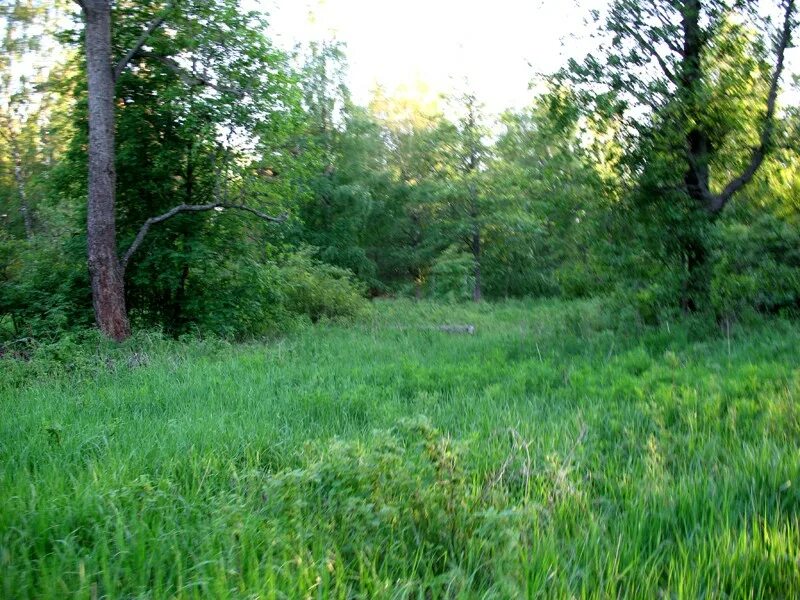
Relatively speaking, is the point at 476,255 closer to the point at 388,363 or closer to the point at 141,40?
the point at 141,40

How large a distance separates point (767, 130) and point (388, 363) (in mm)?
7767

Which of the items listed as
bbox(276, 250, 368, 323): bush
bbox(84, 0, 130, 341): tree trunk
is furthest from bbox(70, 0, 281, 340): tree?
bbox(276, 250, 368, 323): bush

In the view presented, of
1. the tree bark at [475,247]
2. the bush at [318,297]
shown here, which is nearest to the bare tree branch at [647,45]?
the bush at [318,297]

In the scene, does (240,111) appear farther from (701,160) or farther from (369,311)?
(701,160)

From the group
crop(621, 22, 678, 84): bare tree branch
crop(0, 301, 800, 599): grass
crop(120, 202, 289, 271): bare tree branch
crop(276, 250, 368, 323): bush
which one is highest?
crop(621, 22, 678, 84): bare tree branch

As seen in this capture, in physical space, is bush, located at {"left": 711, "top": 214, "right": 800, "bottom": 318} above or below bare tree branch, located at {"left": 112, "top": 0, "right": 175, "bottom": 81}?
below

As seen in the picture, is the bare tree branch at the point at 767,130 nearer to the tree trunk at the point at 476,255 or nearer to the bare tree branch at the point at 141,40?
the bare tree branch at the point at 141,40

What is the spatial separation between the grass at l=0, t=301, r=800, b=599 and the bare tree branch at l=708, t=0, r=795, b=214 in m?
4.07

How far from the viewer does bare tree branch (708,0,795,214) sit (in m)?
9.80

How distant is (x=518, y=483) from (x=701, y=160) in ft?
29.5

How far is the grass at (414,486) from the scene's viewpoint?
9.00ft

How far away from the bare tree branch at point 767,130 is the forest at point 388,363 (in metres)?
0.05

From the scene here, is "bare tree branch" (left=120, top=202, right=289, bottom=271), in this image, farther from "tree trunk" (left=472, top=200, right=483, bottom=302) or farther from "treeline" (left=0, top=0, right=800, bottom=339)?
"tree trunk" (left=472, top=200, right=483, bottom=302)

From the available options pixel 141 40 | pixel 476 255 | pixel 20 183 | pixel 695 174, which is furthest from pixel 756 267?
pixel 20 183
